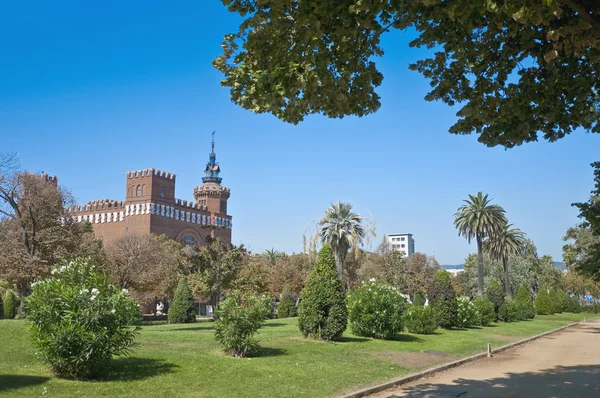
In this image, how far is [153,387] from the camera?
976 cm

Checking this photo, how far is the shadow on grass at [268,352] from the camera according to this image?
14.1 m

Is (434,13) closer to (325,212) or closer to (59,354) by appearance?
(59,354)

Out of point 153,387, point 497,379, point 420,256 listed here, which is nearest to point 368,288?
point 497,379

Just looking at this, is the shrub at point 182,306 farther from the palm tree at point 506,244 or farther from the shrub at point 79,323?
the palm tree at point 506,244

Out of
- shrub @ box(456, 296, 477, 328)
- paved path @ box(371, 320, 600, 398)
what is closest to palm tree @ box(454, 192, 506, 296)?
shrub @ box(456, 296, 477, 328)

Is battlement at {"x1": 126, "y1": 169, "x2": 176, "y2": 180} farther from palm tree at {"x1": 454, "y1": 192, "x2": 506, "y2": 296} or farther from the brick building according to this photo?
palm tree at {"x1": 454, "y1": 192, "x2": 506, "y2": 296}

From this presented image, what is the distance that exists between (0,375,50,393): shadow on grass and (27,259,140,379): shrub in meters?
0.39

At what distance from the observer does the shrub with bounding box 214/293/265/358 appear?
1354 cm

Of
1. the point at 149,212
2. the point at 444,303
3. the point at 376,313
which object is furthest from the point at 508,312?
the point at 149,212

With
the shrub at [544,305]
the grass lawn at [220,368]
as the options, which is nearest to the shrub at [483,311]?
the grass lawn at [220,368]

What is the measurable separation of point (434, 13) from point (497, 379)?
32.7 ft

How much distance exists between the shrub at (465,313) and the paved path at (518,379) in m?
8.60

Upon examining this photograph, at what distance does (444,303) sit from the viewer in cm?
2741

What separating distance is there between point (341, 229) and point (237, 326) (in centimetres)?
2625
